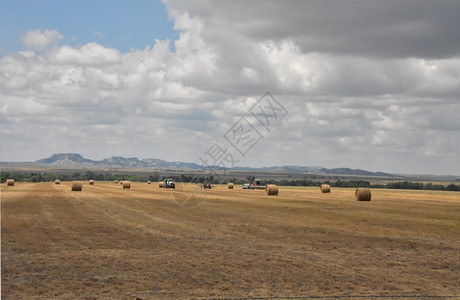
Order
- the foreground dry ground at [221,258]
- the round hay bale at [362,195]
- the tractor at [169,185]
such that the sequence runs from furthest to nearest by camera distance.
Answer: the tractor at [169,185] → the round hay bale at [362,195] → the foreground dry ground at [221,258]

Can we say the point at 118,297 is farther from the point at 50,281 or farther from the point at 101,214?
the point at 101,214

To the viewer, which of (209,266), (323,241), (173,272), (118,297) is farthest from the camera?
(323,241)

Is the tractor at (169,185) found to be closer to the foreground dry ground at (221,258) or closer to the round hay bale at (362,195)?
the round hay bale at (362,195)

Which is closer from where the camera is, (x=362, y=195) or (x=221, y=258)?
(x=221, y=258)

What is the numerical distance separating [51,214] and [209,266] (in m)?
16.7

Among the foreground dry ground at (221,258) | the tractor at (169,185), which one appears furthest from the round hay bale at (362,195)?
the tractor at (169,185)

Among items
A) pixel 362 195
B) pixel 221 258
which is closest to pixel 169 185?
pixel 362 195

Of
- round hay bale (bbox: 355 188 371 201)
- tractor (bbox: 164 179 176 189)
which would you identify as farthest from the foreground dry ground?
tractor (bbox: 164 179 176 189)

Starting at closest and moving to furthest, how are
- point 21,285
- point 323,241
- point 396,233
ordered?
point 21,285 < point 323,241 < point 396,233

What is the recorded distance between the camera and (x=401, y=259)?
15891 mm

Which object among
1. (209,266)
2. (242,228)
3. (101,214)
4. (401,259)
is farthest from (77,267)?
(101,214)

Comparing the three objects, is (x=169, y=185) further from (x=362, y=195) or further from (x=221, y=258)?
(x=221, y=258)

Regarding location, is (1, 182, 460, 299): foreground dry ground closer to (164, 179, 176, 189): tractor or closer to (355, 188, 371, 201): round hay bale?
(355, 188, 371, 201): round hay bale

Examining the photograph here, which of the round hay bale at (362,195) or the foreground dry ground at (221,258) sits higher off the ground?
the round hay bale at (362,195)
